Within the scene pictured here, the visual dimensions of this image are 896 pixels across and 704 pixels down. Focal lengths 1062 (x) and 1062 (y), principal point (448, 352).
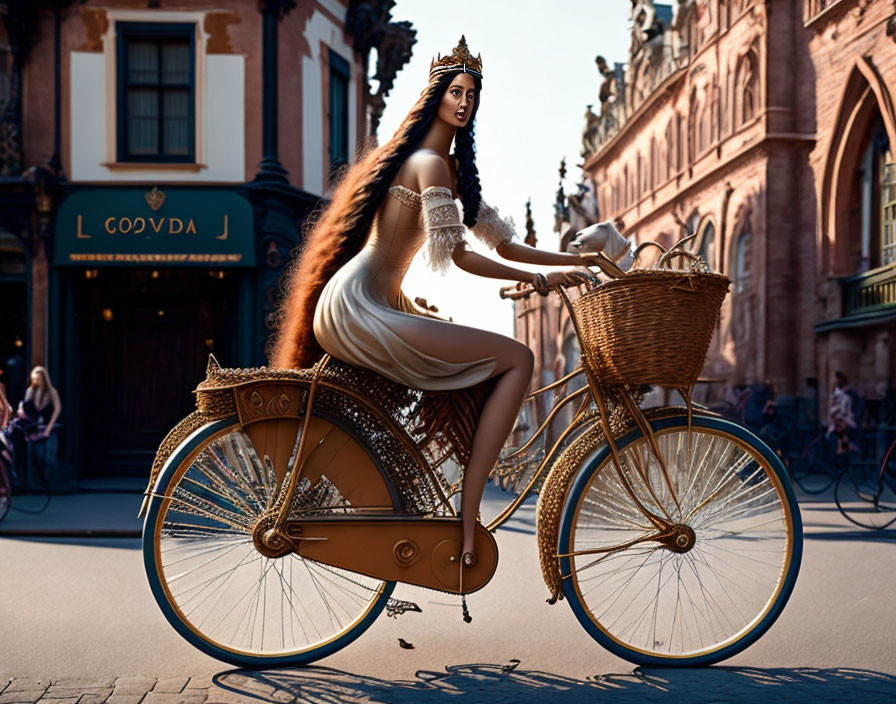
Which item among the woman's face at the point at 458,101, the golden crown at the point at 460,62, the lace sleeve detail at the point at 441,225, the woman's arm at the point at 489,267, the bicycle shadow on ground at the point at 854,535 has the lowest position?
the bicycle shadow on ground at the point at 854,535

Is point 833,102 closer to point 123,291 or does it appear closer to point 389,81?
point 389,81

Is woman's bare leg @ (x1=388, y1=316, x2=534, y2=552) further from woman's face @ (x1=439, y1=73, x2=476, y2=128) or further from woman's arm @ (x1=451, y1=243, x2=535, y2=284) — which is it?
woman's face @ (x1=439, y1=73, x2=476, y2=128)

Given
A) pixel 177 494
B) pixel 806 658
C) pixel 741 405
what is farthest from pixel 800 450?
pixel 177 494

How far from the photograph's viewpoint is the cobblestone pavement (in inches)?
154

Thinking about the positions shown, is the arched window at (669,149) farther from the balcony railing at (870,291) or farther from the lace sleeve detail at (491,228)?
the lace sleeve detail at (491,228)

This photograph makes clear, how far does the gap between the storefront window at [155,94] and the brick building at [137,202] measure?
25 millimetres

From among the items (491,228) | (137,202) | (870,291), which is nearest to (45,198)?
(137,202)

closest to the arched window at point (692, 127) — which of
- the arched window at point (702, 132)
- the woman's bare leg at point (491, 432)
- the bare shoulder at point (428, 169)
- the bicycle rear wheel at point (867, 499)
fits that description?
the arched window at point (702, 132)

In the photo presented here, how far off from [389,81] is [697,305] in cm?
2146

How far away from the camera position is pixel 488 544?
430 cm

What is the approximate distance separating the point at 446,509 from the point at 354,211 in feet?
4.25

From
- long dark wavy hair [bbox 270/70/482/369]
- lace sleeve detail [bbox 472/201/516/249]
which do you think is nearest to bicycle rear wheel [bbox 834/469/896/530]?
lace sleeve detail [bbox 472/201/516/249]

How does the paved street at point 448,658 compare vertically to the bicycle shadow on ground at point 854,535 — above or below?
above

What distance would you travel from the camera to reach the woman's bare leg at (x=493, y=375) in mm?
4262
